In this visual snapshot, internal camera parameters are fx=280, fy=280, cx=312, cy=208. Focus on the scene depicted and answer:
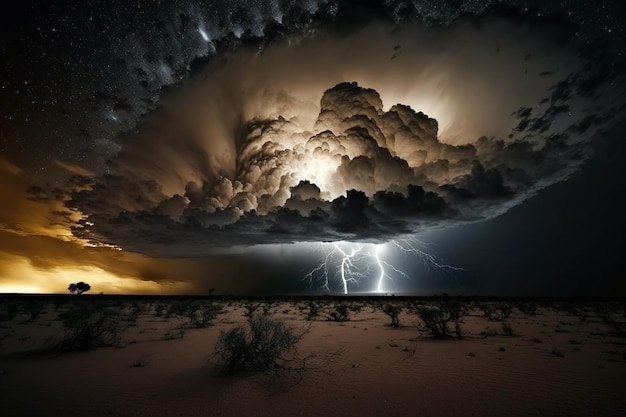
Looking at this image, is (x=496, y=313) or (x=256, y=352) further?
(x=496, y=313)

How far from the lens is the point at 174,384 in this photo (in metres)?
7.25

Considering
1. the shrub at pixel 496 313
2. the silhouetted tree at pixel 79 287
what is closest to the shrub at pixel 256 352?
the shrub at pixel 496 313

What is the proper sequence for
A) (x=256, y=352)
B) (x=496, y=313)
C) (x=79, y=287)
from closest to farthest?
(x=256, y=352), (x=496, y=313), (x=79, y=287)

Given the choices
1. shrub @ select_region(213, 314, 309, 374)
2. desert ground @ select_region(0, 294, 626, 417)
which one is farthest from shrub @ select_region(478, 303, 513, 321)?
shrub @ select_region(213, 314, 309, 374)

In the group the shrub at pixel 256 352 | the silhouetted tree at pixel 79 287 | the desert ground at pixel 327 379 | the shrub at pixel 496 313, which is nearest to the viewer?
the desert ground at pixel 327 379

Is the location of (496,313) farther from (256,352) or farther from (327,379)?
(256,352)

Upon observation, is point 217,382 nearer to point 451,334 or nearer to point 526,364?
point 526,364

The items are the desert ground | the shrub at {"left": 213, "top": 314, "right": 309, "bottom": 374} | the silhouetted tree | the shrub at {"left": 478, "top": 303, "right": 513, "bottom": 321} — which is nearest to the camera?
the desert ground

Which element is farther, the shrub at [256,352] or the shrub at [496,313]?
the shrub at [496,313]

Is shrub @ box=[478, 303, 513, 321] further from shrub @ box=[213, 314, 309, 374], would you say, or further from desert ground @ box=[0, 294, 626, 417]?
shrub @ box=[213, 314, 309, 374]

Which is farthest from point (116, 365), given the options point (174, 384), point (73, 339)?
point (73, 339)

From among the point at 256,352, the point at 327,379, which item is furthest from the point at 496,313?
the point at 256,352

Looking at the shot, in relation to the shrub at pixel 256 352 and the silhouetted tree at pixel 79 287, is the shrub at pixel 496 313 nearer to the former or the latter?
the shrub at pixel 256 352

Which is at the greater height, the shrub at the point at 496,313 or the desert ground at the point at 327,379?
the shrub at the point at 496,313
